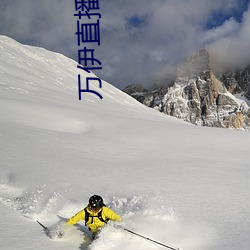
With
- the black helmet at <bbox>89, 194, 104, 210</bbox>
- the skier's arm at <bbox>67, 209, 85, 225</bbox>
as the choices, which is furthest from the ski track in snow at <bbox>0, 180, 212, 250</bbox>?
the black helmet at <bbox>89, 194, 104, 210</bbox>

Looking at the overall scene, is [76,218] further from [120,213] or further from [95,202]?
[120,213]

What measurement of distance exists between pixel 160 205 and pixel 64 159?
4533 mm

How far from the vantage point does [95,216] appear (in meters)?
5.78

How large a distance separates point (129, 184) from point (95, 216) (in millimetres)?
2460

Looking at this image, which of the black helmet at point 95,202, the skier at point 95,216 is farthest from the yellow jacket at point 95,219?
the black helmet at point 95,202

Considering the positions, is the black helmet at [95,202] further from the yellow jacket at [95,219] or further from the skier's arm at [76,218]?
the skier's arm at [76,218]

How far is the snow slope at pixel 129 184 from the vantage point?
5449mm

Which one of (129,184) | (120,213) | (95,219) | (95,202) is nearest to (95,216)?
(95,219)

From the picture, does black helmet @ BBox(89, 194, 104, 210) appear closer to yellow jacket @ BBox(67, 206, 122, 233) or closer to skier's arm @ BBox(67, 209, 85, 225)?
yellow jacket @ BBox(67, 206, 122, 233)

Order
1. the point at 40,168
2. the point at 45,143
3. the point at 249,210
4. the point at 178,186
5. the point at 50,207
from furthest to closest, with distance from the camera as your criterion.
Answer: the point at 45,143 → the point at 40,168 → the point at 178,186 → the point at 50,207 → the point at 249,210

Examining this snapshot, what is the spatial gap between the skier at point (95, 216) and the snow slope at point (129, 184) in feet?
0.72

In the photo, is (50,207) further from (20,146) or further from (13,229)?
(20,146)

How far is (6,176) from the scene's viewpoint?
8414mm

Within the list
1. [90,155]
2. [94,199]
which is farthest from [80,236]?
[90,155]
